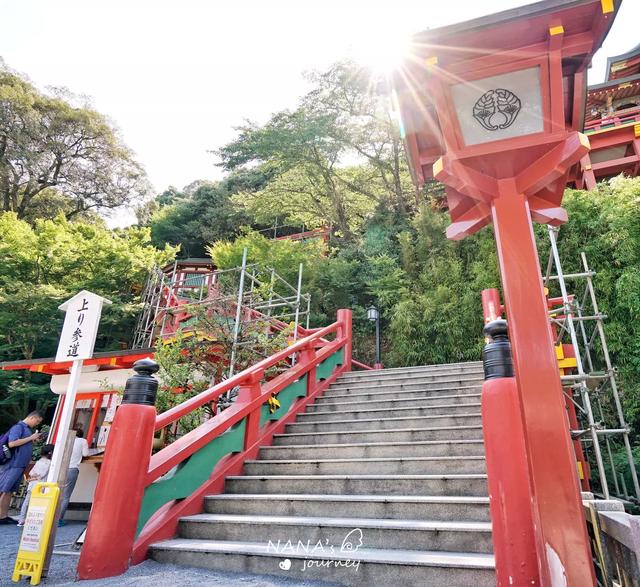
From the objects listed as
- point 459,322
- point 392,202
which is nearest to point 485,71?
point 459,322

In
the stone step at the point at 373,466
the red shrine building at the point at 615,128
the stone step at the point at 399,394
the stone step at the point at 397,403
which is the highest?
the red shrine building at the point at 615,128

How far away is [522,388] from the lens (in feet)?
7.65

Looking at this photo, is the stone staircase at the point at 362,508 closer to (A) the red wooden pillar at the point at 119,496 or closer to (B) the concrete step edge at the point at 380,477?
(B) the concrete step edge at the point at 380,477

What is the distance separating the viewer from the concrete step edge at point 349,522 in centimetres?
280

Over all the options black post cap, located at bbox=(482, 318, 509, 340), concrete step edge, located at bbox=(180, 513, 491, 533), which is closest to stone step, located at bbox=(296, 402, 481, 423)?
concrete step edge, located at bbox=(180, 513, 491, 533)

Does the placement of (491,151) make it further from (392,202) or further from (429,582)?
(392,202)

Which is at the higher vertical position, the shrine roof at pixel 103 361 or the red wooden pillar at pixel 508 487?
the shrine roof at pixel 103 361

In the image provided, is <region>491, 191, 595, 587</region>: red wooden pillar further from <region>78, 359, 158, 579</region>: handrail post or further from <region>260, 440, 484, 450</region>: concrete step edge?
<region>78, 359, 158, 579</region>: handrail post

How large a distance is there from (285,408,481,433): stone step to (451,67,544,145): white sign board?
3.37 metres

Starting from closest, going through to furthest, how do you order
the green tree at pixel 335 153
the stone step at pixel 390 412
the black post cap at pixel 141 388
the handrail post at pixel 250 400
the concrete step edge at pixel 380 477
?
the black post cap at pixel 141 388 → the concrete step edge at pixel 380 477 → the handrail post at pixel 250 400 → the stone step at pixel 390 412 → the green tree at pixel 335 153

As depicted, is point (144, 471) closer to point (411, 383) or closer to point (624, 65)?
point (411, 383)

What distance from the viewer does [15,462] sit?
246 inches

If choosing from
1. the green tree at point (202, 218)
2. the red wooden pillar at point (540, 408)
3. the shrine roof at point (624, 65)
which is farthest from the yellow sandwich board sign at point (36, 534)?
the green tree at point (202, 218)

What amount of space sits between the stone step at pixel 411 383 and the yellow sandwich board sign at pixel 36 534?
15.0 ft
